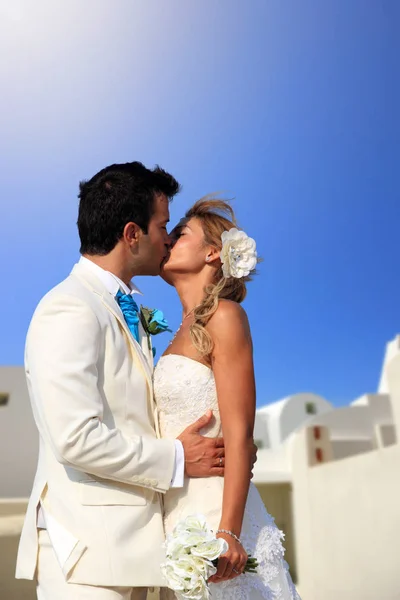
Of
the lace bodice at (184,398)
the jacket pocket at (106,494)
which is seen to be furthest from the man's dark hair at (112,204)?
the jacket pocket at (106,494)

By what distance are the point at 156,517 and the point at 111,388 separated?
1.51 feet

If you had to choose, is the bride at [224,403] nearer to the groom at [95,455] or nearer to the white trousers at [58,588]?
the groom at [95,455]

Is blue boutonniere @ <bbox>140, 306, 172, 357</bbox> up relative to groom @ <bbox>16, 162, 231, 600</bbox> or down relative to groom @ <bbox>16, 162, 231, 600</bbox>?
up

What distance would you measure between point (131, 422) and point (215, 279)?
823mm

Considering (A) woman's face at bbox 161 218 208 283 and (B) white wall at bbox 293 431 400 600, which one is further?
(B) white wall at bbox 293 431 400 600

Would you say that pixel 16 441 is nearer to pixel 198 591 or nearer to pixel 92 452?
pixel 92 452

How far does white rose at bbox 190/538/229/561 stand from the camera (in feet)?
5.90

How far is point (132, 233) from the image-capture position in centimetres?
251

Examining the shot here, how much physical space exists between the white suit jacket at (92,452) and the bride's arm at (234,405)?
212mm

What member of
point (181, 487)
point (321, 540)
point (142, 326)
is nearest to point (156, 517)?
point (181, 487)

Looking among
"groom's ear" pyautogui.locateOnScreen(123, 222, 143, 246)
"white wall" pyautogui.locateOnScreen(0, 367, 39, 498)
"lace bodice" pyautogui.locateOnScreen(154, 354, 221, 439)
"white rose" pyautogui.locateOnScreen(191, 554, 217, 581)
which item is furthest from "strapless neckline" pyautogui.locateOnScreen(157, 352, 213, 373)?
"white wall" pyautogui.locateOnScreen(0, 367, 39, 498)

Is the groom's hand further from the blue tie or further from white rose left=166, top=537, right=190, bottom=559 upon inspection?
the blue tie

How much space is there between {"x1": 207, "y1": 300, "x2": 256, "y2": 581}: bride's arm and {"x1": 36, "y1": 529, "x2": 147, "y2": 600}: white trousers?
338 mm

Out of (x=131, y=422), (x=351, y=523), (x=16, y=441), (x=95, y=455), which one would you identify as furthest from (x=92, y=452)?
(x=16, y=441)
